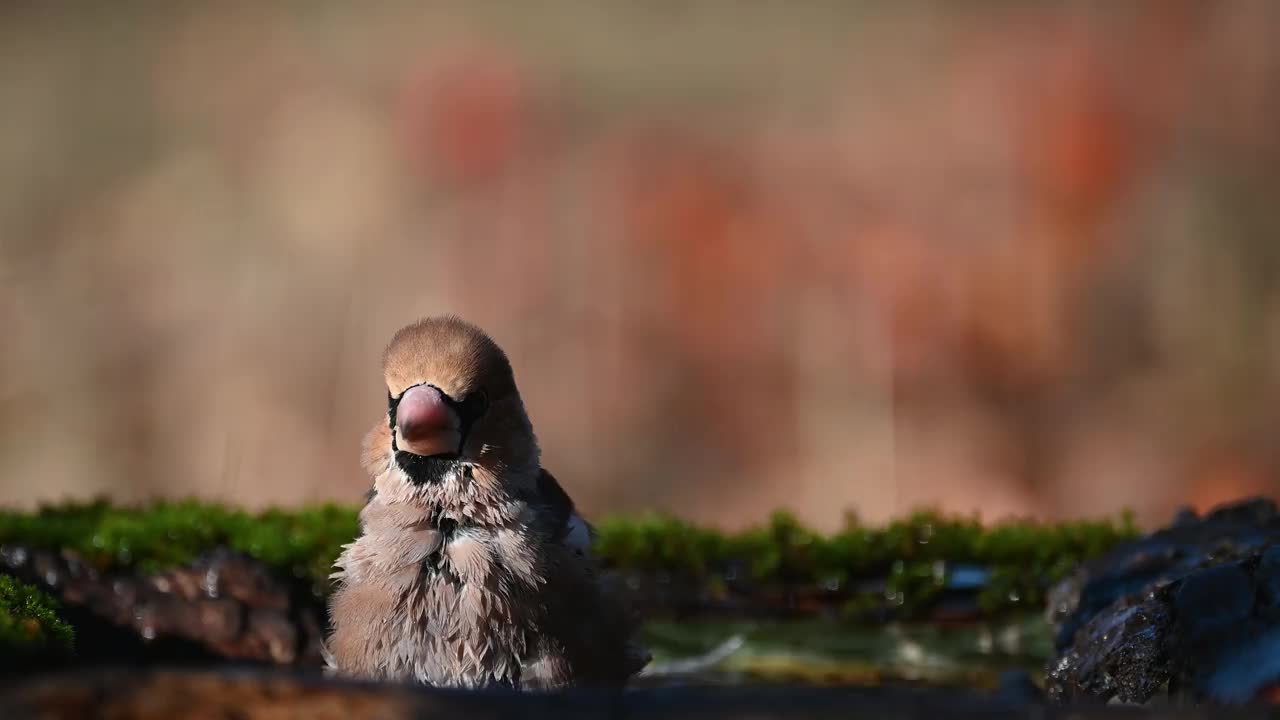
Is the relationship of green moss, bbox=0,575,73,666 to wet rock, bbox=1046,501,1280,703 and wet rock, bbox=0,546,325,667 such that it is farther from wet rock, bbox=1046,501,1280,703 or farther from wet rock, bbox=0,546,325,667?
wet rock, bbox=1046,501,1280,703

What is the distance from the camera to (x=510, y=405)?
1.50 metres

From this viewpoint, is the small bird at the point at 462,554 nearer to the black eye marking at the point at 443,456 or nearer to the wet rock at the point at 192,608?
the black eye marking at the point at 443,456

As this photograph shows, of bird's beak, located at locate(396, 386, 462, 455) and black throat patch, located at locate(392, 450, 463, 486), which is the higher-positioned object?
bird's beak, located at locate(396, 386, 462, 455)

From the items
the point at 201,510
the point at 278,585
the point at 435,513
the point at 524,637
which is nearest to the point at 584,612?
the point at 524,637

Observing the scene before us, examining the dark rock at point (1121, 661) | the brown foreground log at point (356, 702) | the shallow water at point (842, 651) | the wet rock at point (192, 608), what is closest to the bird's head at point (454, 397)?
the wet rock at point (192, 608)

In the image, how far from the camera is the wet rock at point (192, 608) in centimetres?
166

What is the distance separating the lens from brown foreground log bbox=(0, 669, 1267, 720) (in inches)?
29.8

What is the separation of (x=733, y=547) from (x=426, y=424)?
0.83m

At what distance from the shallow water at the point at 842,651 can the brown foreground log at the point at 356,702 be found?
40.4 inches

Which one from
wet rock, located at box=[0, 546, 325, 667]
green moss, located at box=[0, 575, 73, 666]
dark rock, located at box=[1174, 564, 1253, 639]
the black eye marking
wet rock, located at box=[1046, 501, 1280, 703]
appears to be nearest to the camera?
green moss, located at box=[0, 575, 73, 666]

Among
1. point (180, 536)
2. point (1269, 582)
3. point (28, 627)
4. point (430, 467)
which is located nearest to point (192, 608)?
point (180, 536)

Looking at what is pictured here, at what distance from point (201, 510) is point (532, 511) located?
3.48ft

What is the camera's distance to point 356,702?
77 centimetres

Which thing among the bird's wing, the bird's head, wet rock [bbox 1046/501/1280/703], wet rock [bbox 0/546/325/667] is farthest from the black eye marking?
wet rock [bbox 1046/501/1280/703]
